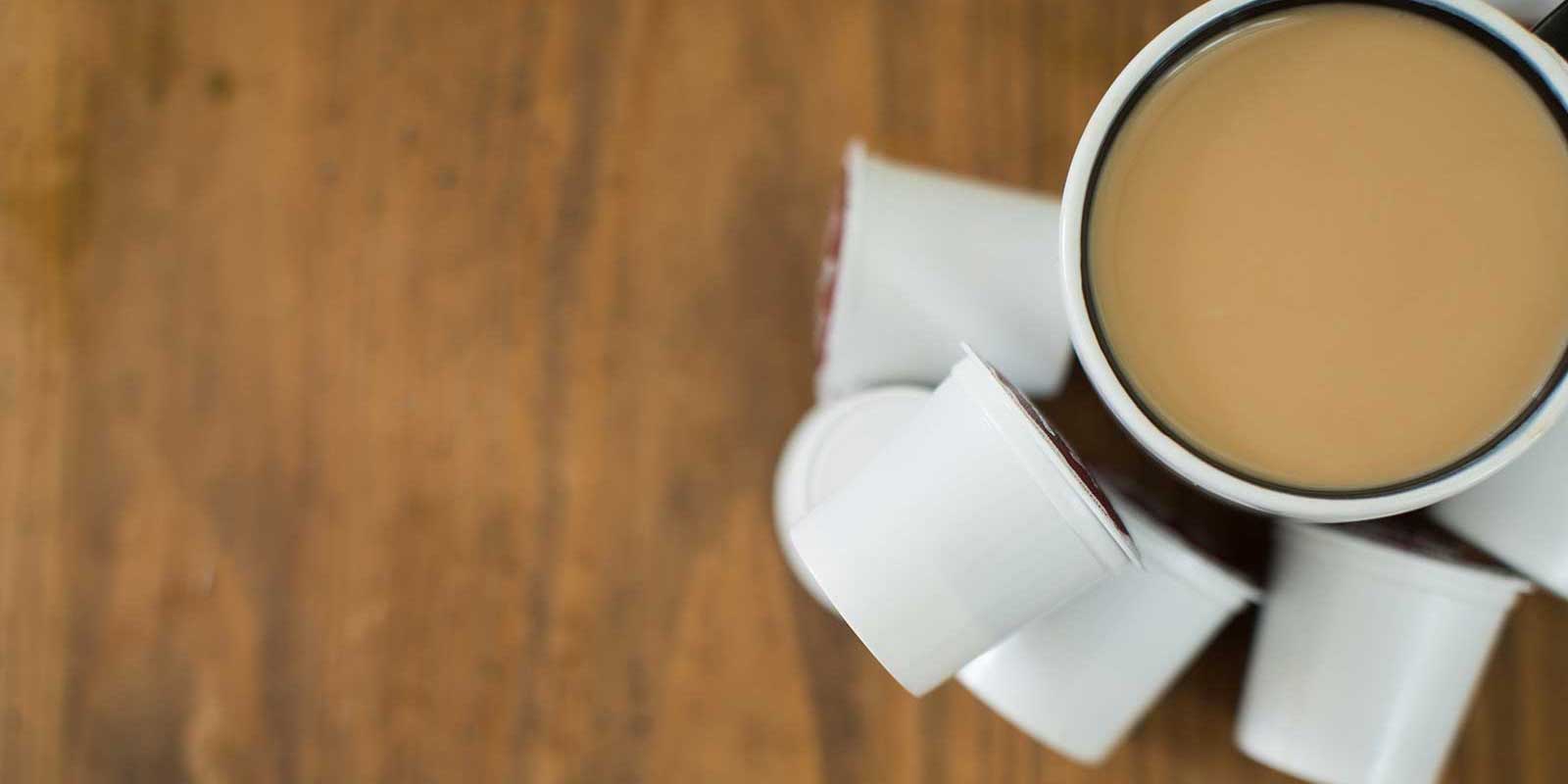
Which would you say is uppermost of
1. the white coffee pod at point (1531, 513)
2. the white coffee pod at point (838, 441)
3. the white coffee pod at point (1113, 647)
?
the white coffee pod at point (1531, 513)

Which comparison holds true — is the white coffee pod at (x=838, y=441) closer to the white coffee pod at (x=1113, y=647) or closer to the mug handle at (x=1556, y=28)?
the white coffee pod at (x=1113, y=647)

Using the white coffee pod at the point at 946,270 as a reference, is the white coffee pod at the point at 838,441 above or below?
below

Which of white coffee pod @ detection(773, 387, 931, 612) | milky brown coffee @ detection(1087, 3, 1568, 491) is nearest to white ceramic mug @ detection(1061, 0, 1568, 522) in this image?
milky brown coffee @ detection(1087, 3, 1568, 491)

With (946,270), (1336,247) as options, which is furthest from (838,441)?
(1336,247)

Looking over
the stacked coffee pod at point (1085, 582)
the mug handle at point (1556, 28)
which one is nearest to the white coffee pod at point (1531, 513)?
the stacked coffee pod at point (1085, 582)

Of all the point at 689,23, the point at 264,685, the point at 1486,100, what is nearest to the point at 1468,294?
the point at 1486,100

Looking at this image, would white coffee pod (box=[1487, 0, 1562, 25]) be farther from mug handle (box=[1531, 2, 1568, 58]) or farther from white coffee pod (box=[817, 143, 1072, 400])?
white coffee pod (box=[817, 143, 1072, 400])

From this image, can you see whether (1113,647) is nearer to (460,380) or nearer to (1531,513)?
(1531,513)

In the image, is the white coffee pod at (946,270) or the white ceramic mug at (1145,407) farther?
the white coffee pod at (946,270)
